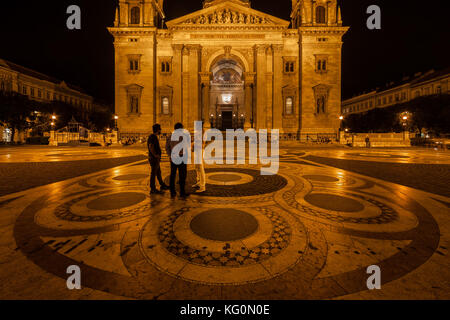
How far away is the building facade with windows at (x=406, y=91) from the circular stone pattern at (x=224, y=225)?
66064mm

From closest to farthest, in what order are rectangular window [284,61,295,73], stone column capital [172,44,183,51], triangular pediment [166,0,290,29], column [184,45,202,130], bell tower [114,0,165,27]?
triangular pediment [166,0,290,29], stone column capital [172,44,183,51], column [184,45,202,130], bell tower [114,0,165,27], rectangular window [284,61,295,73]

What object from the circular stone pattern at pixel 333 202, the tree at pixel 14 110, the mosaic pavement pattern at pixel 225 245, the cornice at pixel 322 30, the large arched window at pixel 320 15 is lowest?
the mosaic pavement pattern at pixel 225 245

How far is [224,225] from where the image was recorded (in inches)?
156

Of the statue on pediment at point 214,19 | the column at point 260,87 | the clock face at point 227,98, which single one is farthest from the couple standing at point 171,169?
the clock face at point 227,98

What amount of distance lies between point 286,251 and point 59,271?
2.80 meters

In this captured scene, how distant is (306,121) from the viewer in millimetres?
33688

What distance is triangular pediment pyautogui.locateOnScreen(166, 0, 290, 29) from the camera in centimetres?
3209

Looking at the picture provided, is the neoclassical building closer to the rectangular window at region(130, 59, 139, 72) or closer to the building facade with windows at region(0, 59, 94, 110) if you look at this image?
the rectangular window at region(130, 59, 139, 72)

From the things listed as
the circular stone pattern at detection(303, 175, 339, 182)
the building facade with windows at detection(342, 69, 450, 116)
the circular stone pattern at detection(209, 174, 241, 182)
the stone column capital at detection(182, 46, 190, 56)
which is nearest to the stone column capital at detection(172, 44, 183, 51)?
the stone column capital at detection(182, 46, 190, 56)

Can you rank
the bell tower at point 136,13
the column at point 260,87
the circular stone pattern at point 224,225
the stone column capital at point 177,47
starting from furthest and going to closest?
the bell tower at point 136,13 → the column at point 260,87 → the stone column capital at point 177,47 → the circular stone pattern at point 224,225

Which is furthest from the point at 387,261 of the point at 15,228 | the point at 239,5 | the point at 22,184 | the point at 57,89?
the point at 57,89

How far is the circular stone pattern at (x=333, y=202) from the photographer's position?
191 inches

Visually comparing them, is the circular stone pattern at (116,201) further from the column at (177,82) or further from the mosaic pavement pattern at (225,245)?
the column at (177,82)

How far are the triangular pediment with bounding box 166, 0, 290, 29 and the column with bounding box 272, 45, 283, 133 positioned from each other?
15.4 ft
